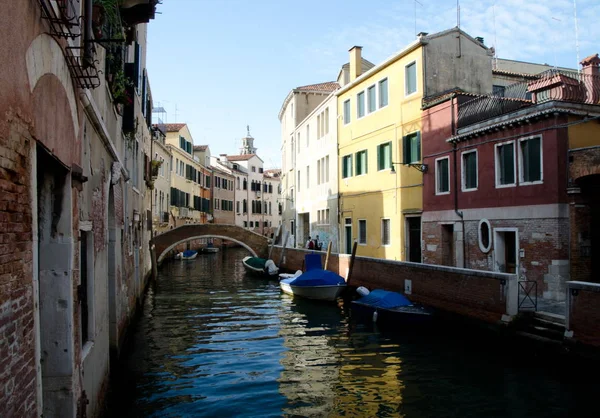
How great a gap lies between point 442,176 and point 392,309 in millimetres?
5056

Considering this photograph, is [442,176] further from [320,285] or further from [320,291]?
[320,291]

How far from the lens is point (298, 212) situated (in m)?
28.7

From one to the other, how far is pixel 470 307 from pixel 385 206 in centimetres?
766

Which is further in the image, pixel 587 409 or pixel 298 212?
pixel 298 212

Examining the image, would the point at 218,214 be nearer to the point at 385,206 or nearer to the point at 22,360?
the point at 385,206

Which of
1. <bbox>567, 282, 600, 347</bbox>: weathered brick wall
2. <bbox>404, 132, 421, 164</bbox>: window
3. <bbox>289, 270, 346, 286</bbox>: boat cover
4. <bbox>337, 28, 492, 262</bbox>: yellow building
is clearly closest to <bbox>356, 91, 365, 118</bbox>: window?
<bbox>337, 28, 492, 262</bbox>: yellow building

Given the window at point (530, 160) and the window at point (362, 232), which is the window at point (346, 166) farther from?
the window at point (530, 160)

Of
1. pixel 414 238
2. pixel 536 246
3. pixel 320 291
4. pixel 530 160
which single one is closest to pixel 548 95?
pixel 530 160

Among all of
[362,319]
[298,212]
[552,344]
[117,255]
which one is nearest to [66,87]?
[117,255]

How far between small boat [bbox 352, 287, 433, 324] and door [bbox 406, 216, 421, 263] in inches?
163

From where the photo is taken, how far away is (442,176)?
15078mm

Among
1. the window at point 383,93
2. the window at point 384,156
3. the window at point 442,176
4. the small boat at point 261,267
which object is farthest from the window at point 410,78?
the small boat at point 261,267

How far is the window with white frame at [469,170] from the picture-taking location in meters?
13.6

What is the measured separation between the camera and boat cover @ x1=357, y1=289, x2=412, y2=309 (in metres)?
12.0
